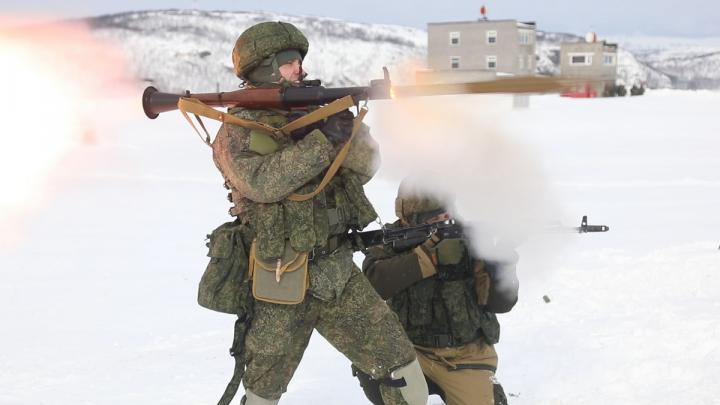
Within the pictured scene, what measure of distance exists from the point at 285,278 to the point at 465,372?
1.57 metres

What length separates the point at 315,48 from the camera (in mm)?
114875

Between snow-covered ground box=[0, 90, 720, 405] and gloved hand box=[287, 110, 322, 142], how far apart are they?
448 mm

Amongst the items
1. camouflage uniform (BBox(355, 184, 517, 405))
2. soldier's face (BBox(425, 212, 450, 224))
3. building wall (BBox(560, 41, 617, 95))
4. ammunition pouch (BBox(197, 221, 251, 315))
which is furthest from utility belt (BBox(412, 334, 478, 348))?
building wall (BBox(560, 41, 617, 95))

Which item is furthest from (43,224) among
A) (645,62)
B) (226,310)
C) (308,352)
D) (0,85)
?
(645,62)

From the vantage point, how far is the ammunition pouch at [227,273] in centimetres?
383

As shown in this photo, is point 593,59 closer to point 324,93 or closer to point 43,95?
point 43,95

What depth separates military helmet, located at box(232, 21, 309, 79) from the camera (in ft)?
12.0

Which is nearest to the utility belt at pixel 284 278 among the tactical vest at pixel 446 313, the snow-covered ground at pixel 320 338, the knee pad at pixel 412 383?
the knee pad at pixel 412 383

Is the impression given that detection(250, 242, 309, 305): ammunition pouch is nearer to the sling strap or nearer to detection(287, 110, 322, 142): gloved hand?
the sling strap

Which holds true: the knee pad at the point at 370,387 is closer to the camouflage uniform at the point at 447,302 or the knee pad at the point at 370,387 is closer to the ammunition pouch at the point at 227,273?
the camouflage uniform at the point at 447,302

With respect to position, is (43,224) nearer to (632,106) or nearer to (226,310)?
(226,310)

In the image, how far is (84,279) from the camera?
Answer: 27.3 ft

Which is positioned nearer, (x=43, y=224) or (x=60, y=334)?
(x=60, y=334)

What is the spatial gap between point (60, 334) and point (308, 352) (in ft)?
6.83
